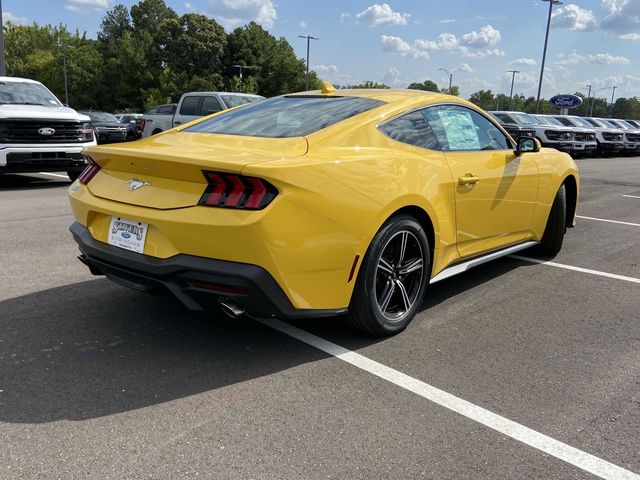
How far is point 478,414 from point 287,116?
89.9 inches

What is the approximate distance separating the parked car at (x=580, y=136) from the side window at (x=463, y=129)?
66.7ft

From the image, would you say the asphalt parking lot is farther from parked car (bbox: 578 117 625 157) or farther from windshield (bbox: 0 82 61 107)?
parked car (bbox: 578 117 625 157)

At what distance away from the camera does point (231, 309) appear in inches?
115

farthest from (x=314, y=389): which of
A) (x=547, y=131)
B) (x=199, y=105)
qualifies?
(x=547, y=131)

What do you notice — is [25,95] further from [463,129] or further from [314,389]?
[314,389]

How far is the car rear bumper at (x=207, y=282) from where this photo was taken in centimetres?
282

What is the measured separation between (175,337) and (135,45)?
265ft

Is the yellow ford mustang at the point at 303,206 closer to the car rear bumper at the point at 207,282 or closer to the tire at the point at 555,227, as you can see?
the car rear bumper at the point at 207,282

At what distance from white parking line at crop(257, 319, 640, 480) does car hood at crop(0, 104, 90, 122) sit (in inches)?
313

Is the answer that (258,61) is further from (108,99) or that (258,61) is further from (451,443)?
(451,443)

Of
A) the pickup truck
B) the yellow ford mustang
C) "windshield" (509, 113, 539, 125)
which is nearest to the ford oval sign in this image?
"windshield" (509, 113, 539, 125)

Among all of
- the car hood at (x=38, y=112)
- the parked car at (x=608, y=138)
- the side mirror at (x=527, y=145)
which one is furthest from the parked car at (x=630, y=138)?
the side mirror at (x=527, y=145)

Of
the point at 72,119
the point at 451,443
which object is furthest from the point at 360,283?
the point at 72,119

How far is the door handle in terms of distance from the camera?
401 cm
